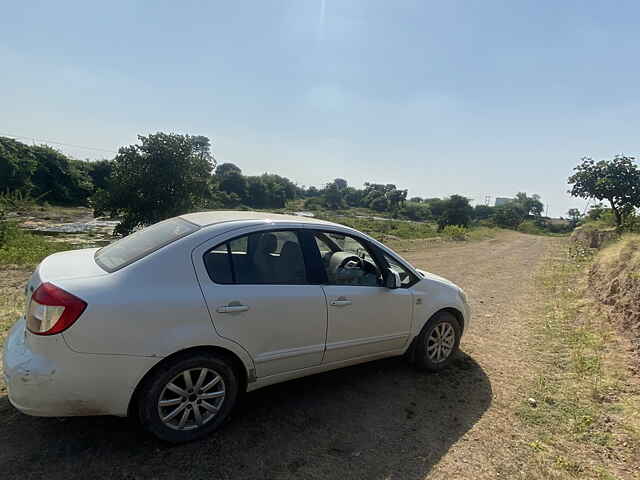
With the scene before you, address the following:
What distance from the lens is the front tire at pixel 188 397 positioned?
7.72ft

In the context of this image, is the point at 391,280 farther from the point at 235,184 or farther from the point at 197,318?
the point at 235,184

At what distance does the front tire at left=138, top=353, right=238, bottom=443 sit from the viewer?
235cm

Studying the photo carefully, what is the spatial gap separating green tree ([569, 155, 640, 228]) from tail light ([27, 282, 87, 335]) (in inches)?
1020

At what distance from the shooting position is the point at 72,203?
4494 cm

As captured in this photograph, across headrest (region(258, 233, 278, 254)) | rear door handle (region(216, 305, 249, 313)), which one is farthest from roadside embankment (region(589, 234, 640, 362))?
rear door handle (region(216, 305, 249, 313))

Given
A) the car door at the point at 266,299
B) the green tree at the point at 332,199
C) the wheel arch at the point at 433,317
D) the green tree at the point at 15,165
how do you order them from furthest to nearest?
the green tree at the point at 332,199, the green tree at the point at 15,165, the wheel arch at the point at 433,317, the car door at the point at 266,299

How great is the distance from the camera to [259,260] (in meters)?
2.80

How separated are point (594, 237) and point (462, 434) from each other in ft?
70.8

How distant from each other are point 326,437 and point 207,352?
1158 mm

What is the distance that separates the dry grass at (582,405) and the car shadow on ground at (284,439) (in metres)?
0.54

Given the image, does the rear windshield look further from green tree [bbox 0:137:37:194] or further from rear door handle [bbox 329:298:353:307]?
green tree [bbox 0:137:37:194]

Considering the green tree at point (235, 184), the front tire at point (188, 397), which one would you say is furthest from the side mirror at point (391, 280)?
the green tree at point (235, 184)

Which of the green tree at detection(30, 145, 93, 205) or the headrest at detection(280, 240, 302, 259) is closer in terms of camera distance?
the headrest at detection(280, 240, 302, 259)

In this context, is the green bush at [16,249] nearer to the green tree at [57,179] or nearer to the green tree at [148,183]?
the green tree at [148,183]
